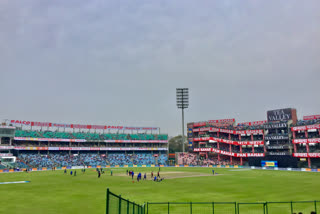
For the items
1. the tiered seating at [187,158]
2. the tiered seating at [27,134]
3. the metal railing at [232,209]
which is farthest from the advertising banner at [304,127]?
the tiered seating at [27,134]

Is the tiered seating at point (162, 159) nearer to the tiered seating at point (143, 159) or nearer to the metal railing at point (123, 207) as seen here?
the tiered seating at point (143, 159)

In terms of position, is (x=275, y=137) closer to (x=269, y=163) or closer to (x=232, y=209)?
(x=269, y=163)

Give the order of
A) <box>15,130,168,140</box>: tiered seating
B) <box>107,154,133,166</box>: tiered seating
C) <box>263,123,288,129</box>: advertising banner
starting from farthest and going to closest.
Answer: <box>107,154,133,166</box>: tiered seating, <box>15,130,168,140</box>: tiered seating, <box>263,123,288,129</box>: advertising banner

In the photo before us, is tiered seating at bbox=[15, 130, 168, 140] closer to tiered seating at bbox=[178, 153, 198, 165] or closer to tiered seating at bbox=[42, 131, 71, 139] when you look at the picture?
tiered seating at bbox=[42, 131, 71, 139]

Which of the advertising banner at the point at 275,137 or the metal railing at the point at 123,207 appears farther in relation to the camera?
the advertising banner at the point at 275,137

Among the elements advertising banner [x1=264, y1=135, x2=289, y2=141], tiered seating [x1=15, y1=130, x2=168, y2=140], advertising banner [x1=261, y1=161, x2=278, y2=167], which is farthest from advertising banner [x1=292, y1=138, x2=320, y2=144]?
tiered seating [x1=15, y1=130, x2=168, y2=140]

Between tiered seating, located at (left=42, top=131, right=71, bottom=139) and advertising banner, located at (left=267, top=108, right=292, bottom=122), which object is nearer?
advertising banner, located at (left=267, top=108, right=292, bottom=122)

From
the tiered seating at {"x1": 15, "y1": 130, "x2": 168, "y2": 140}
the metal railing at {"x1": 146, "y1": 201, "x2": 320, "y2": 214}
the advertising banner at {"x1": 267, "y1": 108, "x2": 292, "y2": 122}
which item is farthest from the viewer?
the tiered seating at {"x1": 15, "y1": 130, "x2": 168, "y2": 140}

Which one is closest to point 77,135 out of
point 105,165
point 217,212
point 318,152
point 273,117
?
point 105,165

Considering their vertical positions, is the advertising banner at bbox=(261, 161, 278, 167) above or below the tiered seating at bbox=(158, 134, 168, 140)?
below

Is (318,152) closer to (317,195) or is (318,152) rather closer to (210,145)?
(210,145)

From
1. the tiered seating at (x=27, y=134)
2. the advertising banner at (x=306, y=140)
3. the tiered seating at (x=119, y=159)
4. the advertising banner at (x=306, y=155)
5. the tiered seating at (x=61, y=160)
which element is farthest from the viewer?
Result: the tiered seating at (x=119, y=159)

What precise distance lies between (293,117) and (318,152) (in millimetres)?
16780

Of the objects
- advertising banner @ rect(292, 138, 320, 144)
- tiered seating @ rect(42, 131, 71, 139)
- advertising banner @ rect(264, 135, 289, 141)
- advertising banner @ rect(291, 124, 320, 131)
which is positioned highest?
advertising banner @ rect(291, 124, 320, 131)
